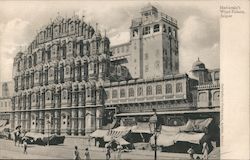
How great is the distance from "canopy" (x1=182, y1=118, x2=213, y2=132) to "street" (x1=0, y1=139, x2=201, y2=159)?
0.31 m

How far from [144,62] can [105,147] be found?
109 cm

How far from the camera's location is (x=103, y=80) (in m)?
5.56

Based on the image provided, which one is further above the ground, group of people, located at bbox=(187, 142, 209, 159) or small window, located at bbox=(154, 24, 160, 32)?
small window, located at bbox=(154, 24, 160, 32)

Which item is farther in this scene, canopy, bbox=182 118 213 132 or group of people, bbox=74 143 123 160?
group of people, bbox=74 143 123 160

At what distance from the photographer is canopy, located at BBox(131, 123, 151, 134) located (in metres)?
5.16

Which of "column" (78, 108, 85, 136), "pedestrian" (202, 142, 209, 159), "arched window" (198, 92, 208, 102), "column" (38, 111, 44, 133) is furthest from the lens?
"column" (38, 111, 44, 133)

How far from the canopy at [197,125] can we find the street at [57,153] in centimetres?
31

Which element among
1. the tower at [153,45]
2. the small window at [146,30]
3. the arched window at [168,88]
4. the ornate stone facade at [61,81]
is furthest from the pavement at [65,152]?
the small window at [146,30]

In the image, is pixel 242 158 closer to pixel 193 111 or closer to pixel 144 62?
pixel 193 111

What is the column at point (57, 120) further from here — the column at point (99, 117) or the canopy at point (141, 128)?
the canopy at point (141, 128)

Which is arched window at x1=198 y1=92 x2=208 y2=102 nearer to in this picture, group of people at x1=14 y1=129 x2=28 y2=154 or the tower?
the tower

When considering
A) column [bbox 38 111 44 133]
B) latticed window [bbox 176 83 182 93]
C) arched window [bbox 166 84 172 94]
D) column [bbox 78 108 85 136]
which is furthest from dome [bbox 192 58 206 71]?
column [bbox 38 111 44 133]

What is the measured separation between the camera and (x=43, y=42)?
18.4 feet

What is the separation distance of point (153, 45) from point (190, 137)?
1180 millimetres
